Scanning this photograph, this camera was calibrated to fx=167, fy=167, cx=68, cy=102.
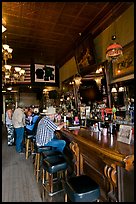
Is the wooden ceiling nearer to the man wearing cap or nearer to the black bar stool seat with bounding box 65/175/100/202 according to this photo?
the man wearing cap

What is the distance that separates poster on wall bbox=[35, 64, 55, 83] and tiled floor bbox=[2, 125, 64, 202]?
168 inches

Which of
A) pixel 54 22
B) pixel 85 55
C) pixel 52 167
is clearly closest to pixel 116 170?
pixel 52 167

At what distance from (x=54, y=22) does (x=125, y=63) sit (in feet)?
7.19

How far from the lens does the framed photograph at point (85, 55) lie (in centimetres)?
434

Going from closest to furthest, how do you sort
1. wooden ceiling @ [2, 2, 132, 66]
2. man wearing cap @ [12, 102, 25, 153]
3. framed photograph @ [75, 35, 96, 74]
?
1. wooden ceiling @ [2, 2, 132, 66]
2. framed photograph @ [75, 35, 96, 74]
3. man wearing cap @ [12, 102, 25, 153]

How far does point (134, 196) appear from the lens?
1673mm

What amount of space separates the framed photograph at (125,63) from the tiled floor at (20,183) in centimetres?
252

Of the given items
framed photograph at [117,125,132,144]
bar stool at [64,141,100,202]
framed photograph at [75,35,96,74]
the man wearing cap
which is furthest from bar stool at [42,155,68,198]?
the man wearing cap

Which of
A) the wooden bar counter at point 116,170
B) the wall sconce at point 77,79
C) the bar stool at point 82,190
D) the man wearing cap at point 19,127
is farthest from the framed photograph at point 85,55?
the bar stool at point 82,190

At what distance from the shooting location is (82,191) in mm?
1653

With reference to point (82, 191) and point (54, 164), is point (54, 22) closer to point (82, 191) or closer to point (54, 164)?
point (54, 164)

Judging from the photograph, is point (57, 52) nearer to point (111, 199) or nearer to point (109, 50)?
point (109, 50)

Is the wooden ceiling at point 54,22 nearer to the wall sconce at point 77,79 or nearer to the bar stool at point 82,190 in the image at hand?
the wall sconce at point 77,79

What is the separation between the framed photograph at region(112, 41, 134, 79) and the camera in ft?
10.3
